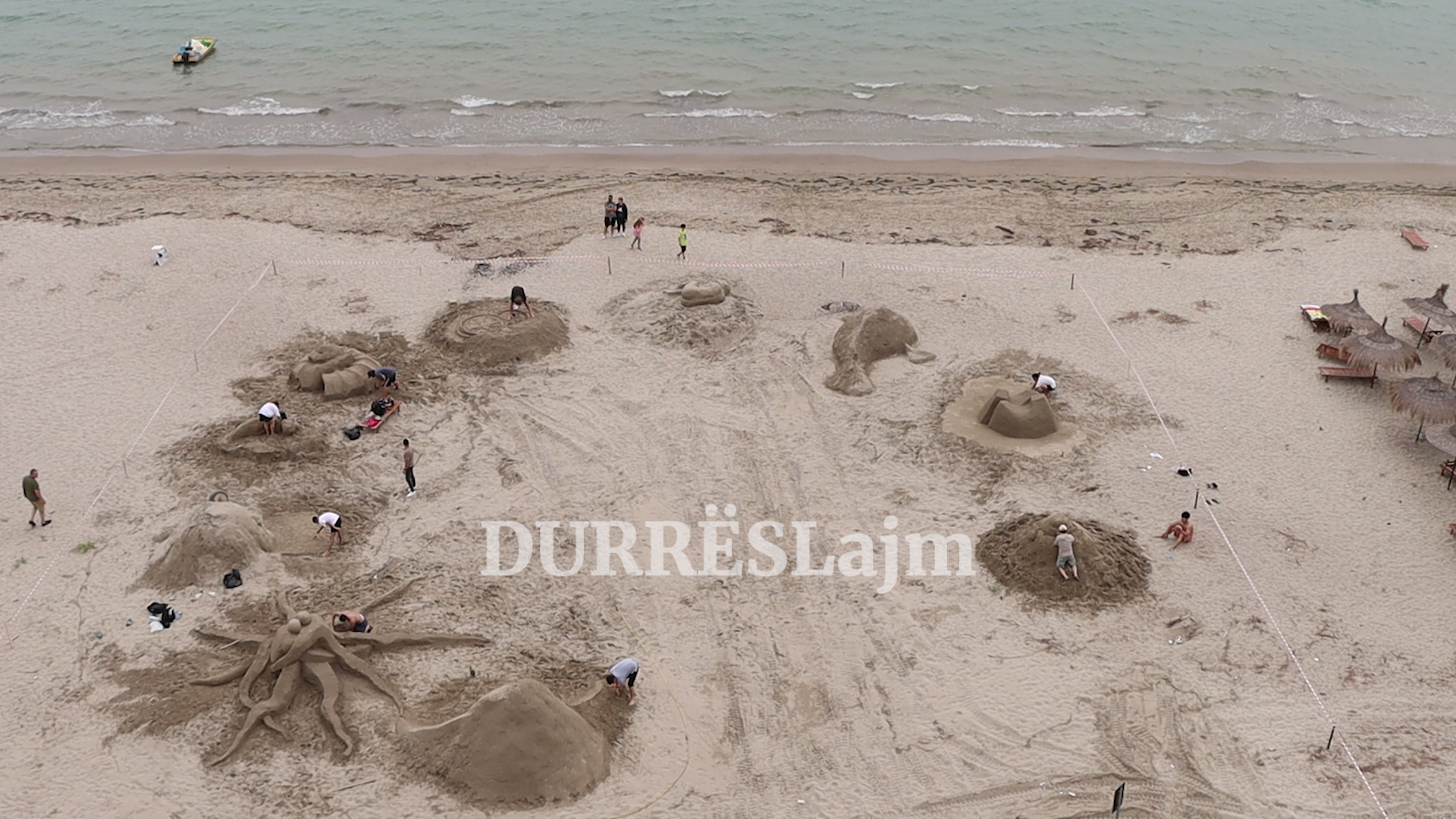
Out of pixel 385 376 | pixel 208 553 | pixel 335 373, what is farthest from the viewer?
pixel 335 373

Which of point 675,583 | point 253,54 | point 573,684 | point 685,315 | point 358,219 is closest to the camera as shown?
point 573,684

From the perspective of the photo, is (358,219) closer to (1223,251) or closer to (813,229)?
(813,229)

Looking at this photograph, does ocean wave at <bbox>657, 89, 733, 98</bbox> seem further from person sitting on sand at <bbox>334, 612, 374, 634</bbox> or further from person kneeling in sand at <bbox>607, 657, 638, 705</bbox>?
person kneeling in sand at <bbox>607, 657, 638, 705</bbox>

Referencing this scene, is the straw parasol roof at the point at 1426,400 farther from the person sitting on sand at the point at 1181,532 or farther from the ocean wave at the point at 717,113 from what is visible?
the ocean wave at the point at 717,113

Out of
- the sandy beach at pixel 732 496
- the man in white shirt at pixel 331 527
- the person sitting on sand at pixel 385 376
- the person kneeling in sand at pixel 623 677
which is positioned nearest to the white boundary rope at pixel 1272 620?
the sandy beach at pixel 732 496

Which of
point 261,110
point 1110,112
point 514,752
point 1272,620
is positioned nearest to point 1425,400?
point 1272,620

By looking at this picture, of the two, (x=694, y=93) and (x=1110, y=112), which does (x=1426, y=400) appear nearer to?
(x=1110, y=112)

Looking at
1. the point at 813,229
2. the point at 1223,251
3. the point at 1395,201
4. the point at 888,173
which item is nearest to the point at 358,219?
the point at 813,229
